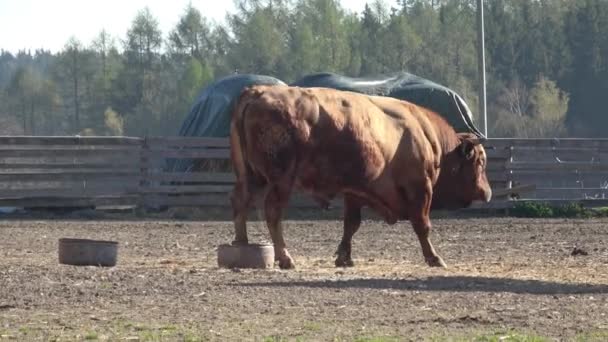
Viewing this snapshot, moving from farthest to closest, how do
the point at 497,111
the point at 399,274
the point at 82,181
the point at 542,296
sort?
the point at 497,111
the point at 82,181
the point at 399,274
the point at 542,296

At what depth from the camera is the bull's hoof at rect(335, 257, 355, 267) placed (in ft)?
45.5

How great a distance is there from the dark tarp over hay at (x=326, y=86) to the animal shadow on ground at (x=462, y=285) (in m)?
13.7

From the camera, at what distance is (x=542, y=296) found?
10828 mm

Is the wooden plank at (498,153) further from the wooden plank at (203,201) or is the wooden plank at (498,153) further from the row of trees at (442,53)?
the row of trees at (442,53)

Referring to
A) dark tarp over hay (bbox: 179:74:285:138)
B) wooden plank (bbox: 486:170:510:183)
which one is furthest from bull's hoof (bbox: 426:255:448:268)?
dark tarp over hay (bbox: 179:74:285:138)

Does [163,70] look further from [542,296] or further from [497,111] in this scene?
[542,296]

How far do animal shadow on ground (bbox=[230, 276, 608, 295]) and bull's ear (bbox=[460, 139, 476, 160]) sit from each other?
10.7 feet

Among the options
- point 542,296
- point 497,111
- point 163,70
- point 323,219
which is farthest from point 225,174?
point 163,70

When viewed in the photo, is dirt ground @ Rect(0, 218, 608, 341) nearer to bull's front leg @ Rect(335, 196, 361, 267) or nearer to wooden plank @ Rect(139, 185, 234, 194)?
bull's front leg @ Rect(335, 196, 361, 267)

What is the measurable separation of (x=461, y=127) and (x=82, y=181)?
24.2 ft

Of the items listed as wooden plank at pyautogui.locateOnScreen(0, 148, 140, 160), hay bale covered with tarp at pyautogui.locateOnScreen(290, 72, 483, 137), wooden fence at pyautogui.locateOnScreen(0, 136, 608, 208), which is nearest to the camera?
wooden fence at pyautogui.locateOnScreen(0, 136, 608, 208)

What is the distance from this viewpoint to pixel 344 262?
1395cm

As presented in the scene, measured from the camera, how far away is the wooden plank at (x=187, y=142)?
24.0 meters

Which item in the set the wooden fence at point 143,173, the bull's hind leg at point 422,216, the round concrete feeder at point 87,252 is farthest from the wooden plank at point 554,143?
the round concrete feeder at point 87,252
